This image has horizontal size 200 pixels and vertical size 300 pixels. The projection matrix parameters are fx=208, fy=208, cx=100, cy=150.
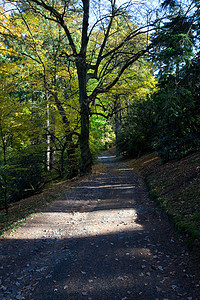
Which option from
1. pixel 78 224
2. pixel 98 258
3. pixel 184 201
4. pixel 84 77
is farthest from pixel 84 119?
pixel 98 258

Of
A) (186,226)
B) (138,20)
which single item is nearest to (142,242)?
(186,226)

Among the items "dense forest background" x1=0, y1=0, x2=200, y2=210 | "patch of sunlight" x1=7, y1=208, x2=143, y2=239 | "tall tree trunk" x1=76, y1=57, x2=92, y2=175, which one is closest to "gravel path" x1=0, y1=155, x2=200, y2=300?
"patch of sunlight" x1=7, y1=208, x2=143, y2=239

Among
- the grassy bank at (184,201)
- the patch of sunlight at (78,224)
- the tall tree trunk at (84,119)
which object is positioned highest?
the tall tree trunk at (84,119)

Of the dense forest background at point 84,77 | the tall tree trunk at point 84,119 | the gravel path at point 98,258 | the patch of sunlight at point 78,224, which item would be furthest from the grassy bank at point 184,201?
the tall tree trunk at point 84,119

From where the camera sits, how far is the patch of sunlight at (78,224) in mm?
5000

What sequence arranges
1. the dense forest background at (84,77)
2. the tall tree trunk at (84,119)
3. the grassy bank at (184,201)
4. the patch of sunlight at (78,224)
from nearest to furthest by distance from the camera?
the grassy bank at (184,201) < the patch of sunlight at (78,224) < the dense forest background at (84,77) < the tall tree trunk at (84,119)

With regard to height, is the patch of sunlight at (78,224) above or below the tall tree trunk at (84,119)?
below

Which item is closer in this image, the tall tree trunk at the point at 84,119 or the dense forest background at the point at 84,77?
the dense forest background at the point at 84,77

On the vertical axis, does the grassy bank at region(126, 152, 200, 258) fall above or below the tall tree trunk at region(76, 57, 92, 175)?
below

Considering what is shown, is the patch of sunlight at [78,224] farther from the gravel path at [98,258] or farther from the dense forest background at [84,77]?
the dense forest background at [84,77]

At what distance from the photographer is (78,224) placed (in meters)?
5.66

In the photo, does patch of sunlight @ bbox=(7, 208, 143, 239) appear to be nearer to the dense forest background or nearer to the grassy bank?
the grassy bank

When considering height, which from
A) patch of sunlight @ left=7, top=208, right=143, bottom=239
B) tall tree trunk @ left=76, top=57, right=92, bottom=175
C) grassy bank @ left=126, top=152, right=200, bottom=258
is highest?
tall tree trunk @ left=76, top=57, right=92, bottom=175

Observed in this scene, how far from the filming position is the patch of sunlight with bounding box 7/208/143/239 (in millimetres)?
5000
